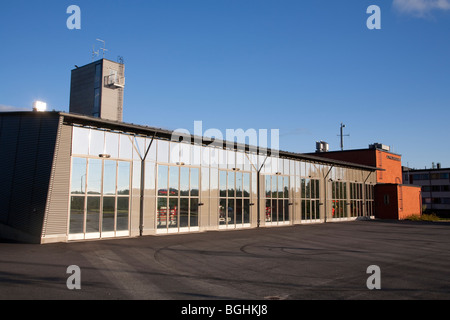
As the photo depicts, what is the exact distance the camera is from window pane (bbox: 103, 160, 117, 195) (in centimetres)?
1766

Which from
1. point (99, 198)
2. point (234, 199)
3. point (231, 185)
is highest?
point (231, 185)

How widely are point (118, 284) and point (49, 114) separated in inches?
407

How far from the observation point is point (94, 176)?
17.2 meters

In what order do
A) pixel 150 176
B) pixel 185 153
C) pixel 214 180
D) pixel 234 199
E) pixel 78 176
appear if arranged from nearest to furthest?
pixel 78 176 → pixel 150 176 → pixel 185 153 → pixel 214 180 → pixel 234 199

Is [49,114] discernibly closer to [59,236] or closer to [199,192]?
[59,236]

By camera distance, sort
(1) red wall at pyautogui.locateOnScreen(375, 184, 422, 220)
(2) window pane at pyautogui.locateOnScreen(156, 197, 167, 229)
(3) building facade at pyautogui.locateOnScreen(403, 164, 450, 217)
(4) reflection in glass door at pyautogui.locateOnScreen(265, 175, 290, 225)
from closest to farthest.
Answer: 1. (2) window pane at pyautogui.locateOnScreen(156, 197, 167, 229)
2. (4) reflection in glass door at pyautogui.locateOnScreen(265, 175, 290, 225)
3. (1) red wall at pyautogui.locateOnScreen(375, 184, 422, 220)
4. (3) building facade at pyautogui.locateOnScreen(403, 164, 450, 217)

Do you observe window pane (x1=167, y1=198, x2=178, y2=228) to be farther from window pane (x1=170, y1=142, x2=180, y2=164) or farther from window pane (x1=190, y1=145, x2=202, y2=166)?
window pane (x1=190, y1=145, x2=202, y2=166)

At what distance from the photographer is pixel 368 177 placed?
41.2 metres

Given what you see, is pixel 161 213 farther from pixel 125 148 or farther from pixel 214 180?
pixel 214 180

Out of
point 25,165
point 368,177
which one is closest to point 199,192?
point 25,165

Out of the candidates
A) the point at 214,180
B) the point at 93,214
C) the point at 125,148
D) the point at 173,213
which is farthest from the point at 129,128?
the point at 214,180

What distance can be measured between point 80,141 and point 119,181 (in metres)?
2.80

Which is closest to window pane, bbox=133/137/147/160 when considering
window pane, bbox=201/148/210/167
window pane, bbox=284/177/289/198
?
window pane, bbox=201/148/210/167

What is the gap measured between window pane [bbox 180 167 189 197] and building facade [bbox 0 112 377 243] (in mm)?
60
